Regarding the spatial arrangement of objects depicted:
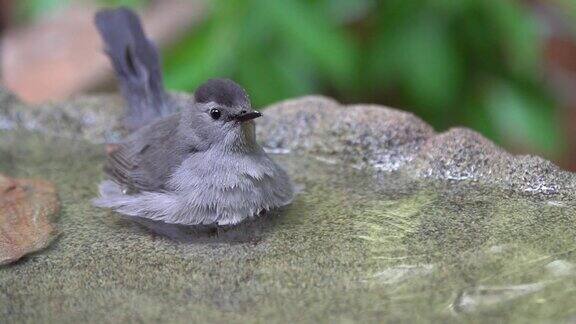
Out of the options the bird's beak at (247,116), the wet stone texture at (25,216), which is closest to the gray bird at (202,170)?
the bird's beak at (247,116)

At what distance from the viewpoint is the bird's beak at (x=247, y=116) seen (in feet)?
11.6

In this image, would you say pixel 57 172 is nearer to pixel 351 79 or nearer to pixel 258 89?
pixel 258 89

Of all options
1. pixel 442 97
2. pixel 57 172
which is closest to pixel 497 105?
pixel 442 97

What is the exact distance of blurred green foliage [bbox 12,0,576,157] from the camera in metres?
4.72

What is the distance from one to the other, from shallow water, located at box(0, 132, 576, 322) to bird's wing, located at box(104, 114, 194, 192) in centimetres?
19

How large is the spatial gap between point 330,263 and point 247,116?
843 mm

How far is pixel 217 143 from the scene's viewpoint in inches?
145

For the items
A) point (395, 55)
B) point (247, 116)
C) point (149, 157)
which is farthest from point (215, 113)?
point (395, 55)

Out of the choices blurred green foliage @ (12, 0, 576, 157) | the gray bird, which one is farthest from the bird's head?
blurred green foliage @ (12, 0, 576, 157)

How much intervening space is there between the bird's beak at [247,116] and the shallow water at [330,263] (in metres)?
0.41

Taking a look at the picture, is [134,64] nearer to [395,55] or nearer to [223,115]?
[223,115]

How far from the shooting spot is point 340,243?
3.20 metres

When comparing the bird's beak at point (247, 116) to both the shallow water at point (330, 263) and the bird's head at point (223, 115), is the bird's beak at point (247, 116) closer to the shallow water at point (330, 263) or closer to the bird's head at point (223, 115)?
the bird's head at point (223, 115)

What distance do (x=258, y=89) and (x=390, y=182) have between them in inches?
51.6
